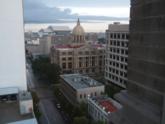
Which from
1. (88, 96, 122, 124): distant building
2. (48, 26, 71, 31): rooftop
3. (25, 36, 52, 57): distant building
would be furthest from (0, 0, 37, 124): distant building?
(48, 26, 71, 31): rooftop

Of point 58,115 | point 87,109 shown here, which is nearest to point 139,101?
point 87,109

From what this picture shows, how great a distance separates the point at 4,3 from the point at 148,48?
17.4 meters

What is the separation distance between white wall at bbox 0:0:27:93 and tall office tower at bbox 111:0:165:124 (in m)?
15.9

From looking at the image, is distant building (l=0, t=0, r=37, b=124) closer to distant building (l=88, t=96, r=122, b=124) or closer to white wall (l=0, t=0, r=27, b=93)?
white wall (l=0, t=0, r=27, b=93)

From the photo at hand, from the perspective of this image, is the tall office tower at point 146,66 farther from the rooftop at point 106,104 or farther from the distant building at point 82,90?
the distant building at point 82,90

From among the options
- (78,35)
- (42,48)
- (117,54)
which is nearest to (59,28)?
(42,48)

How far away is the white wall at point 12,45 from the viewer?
1819 centimetres

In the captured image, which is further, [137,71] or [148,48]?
[137,71]

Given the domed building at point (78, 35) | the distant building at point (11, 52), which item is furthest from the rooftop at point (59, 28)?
the distant building at point (11, 52)

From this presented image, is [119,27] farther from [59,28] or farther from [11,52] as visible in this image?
[59,28]

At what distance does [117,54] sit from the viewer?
34.8 metres

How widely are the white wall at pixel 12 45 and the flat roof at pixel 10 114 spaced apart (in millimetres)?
3521

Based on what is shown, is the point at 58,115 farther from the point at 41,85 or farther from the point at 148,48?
the point at 148,48

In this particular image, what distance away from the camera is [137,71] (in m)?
4.68
